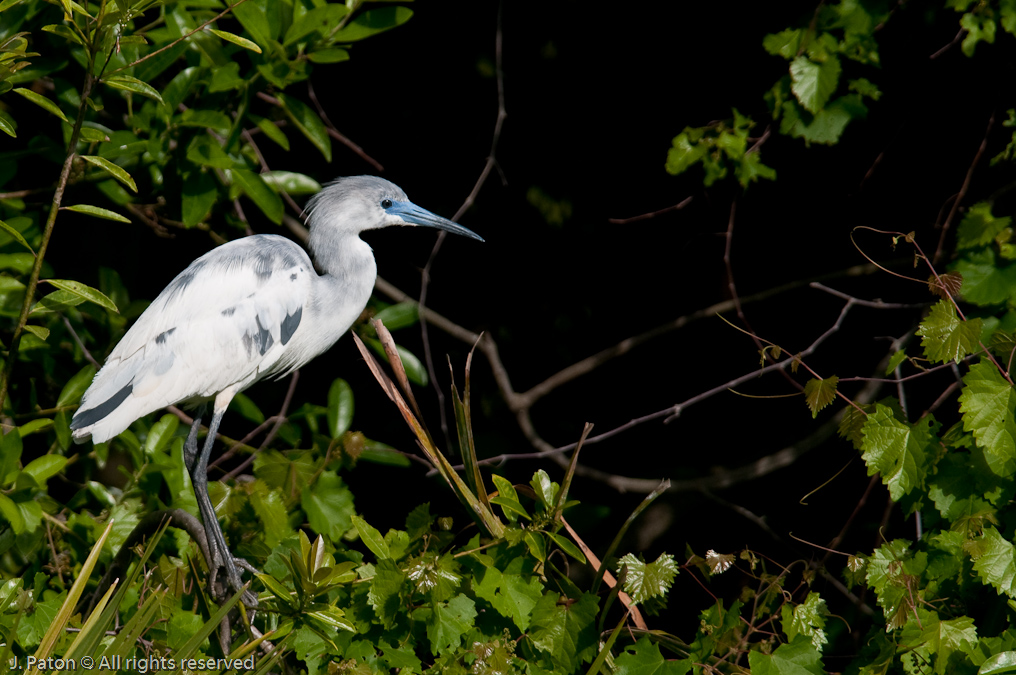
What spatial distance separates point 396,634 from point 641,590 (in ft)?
1.29

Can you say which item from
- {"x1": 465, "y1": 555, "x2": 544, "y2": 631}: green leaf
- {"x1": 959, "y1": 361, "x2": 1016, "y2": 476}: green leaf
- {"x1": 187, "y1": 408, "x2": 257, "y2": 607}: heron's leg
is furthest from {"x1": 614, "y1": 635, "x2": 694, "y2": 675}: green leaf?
{"x1": 187, "y1": 408, "x2": 257, "y2": 607}: heron's leg

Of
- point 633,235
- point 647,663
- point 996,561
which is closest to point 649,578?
point 647,663

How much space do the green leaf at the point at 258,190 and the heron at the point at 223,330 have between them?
97 mm

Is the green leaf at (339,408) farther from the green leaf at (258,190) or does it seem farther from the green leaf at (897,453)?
the green leaf at (897,453)

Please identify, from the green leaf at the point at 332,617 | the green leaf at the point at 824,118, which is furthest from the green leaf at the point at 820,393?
the green leaf at the point at 824,118

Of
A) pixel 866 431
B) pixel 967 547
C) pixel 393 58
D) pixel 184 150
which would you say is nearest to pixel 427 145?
pixel 393 58

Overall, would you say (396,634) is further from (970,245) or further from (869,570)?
(970,245)

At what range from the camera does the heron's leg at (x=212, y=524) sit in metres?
1.79

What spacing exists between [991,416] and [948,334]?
0.46ft

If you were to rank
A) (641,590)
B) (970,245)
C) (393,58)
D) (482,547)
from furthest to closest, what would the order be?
(393,58), (970,245), (482,547), (641,590)

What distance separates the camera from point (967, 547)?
130cm

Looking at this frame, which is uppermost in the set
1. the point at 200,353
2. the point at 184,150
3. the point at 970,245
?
the point at 184,150

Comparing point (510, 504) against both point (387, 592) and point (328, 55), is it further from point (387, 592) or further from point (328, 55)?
point (328, 55)

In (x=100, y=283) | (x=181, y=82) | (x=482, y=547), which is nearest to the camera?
(x=482, y=547)
